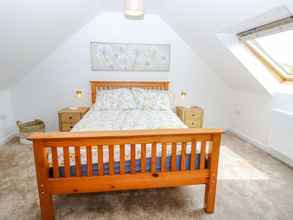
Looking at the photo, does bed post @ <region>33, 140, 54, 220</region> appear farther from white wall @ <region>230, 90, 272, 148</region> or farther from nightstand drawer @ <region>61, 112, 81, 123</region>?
white wall @ <region>230, 90, 272, 148</region>

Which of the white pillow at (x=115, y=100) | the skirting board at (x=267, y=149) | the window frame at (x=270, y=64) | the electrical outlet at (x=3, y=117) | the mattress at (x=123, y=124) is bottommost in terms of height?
the skirting board at (x=267, y=149)

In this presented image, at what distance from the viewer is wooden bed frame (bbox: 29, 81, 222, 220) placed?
142cm

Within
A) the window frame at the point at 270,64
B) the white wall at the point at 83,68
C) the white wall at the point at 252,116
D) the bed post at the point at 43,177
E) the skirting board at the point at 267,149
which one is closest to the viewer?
the bed post at the point at 43,177

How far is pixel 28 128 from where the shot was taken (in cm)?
315

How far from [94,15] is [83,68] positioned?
0.97 m

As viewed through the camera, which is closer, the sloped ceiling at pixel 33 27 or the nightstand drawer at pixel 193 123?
the sloped ceiling at pixel 33 27

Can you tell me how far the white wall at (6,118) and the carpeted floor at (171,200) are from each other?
1047 mm

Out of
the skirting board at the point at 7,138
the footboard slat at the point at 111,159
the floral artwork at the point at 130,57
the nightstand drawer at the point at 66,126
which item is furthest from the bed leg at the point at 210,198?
the skirting board at the point at 7,138

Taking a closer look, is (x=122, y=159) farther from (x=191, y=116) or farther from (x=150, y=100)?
(x=191, y=116)

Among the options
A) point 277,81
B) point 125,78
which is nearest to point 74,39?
point 125,78

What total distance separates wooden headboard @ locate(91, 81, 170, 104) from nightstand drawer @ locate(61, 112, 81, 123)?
0.47m

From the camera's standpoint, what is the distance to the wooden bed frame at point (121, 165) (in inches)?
55.9

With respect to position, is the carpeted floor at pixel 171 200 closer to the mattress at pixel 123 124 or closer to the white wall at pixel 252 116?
the mattress at pixel 123 124

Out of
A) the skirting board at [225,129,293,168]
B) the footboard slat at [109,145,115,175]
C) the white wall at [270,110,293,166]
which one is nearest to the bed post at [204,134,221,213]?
the footboard slat at [109,145,115,175]
